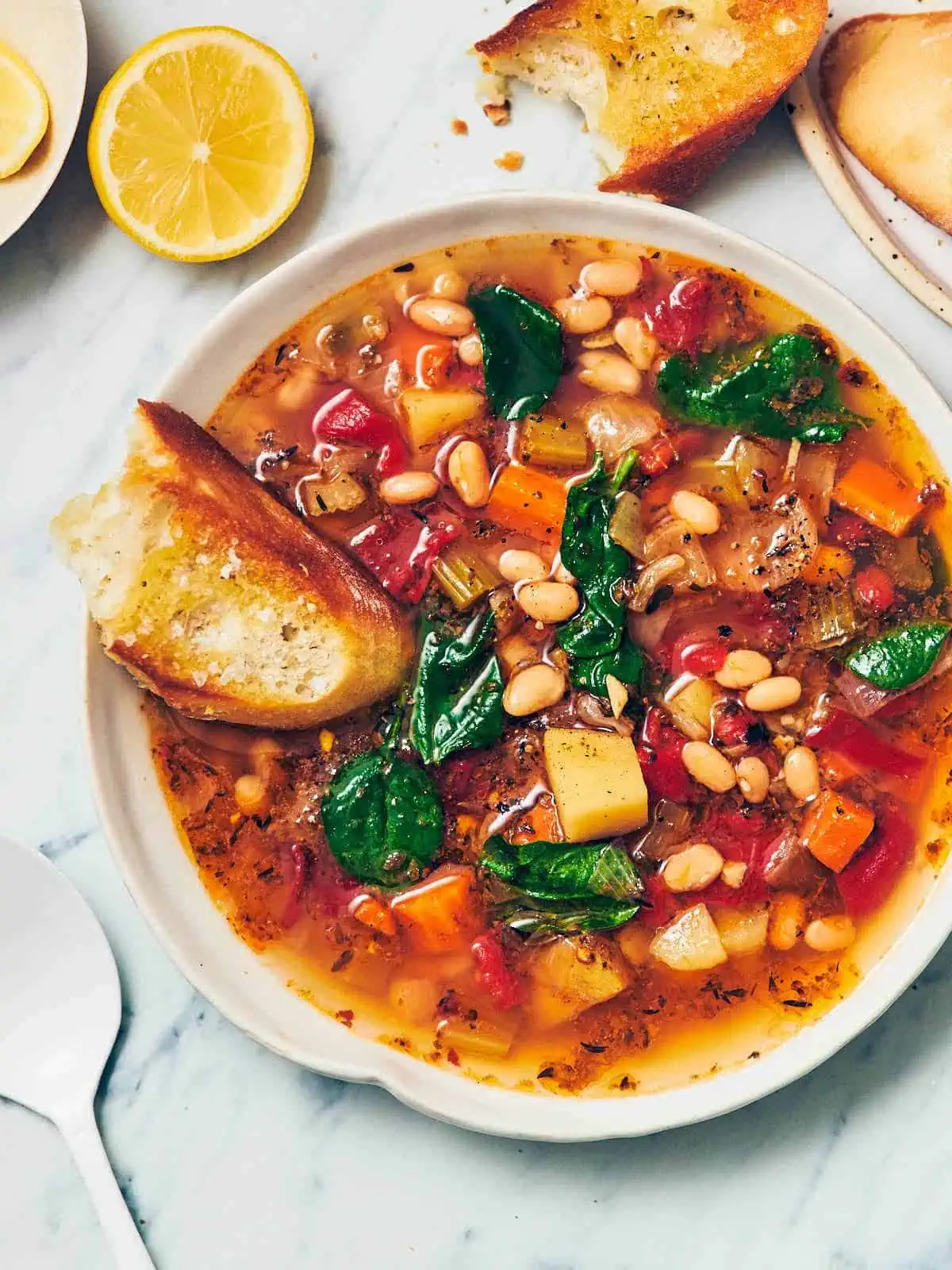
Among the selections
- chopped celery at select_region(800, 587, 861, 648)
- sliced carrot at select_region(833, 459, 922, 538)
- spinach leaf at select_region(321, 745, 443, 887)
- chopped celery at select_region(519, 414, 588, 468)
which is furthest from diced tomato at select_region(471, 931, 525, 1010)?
sliced carrot at select_region(833, 459, 922, 538)

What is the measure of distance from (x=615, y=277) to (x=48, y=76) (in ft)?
5.56

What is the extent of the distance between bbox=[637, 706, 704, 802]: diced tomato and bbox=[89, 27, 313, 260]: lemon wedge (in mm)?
1712

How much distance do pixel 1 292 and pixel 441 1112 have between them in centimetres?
260

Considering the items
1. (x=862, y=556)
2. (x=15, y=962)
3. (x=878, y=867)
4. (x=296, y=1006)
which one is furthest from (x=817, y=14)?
(x=15, y=962)

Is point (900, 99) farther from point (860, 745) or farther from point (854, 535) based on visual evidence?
point (860, 745)

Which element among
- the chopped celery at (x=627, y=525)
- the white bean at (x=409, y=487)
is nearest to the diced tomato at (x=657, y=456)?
the chopped celery at (x=627, y=525)

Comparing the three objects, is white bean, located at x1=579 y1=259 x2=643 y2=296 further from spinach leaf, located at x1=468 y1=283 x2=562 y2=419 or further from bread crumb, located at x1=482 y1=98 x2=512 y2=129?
bread crumb, located at x1=482 y1=98 x2=512 y2=129

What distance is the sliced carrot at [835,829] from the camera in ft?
9.80

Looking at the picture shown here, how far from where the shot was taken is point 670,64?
10.2ft

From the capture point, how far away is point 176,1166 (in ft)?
10.7

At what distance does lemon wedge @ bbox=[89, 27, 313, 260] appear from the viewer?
3082mm

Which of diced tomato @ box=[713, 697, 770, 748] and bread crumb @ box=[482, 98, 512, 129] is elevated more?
bread crumb @ box=[482, 98, 512, 129]

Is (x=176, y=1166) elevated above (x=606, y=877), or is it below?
below

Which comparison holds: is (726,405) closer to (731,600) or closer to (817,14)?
(731,600)
